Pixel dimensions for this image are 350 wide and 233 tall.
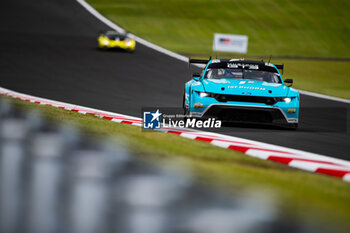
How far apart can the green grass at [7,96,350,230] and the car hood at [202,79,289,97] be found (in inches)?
76.6

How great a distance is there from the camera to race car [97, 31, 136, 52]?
2956 centimetres

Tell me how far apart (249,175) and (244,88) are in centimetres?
468

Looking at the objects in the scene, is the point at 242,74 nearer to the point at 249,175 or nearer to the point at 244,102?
the point at 244,102

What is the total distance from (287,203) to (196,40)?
3385 centimetres

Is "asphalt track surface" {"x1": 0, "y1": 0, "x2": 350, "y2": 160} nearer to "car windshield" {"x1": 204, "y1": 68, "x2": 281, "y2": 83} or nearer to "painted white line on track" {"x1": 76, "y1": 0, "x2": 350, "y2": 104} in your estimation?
"painted white line on track" {"x1": 76, "y1": 0, "x2": 350, "y2": 104}

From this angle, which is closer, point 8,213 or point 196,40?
point 8,213

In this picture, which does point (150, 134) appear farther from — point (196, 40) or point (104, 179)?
point (196, 40)

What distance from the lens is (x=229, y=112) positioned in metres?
10.4

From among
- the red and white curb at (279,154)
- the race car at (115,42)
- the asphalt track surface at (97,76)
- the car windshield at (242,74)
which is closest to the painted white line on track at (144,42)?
the asphalt track surface at (97,76)

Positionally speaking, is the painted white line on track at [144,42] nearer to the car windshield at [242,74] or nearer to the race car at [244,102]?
the car windshield at [242,74]

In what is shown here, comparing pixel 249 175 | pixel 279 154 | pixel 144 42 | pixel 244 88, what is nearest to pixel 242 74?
pixel 244 88

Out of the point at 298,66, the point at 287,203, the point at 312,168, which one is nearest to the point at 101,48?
the point at 298,66

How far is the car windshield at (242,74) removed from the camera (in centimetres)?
1161

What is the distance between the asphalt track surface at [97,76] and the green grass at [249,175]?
1.81m
